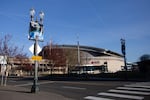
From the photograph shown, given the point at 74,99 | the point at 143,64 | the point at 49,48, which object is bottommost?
the point at 74,99

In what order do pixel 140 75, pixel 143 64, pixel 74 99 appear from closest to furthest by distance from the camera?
pixel 74 99 < pixel 140 75 < pixel 143 64

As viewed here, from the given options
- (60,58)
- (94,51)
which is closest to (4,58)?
(60,58)

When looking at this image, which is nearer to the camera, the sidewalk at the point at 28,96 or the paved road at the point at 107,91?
the sidewalk at the point at 28,96

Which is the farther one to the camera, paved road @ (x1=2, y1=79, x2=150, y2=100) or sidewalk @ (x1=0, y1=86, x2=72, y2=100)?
paved road @ (x1=2, y1=79, x2=150, y2=100)

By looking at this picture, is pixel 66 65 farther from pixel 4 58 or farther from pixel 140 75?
pixel 4 58

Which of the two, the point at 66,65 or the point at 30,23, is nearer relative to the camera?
the point at 30,23

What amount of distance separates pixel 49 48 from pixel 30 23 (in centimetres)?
5034

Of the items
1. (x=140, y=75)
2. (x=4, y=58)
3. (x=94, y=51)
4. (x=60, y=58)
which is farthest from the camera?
(x=94, y=51)

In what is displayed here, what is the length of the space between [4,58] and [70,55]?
50.3 metres

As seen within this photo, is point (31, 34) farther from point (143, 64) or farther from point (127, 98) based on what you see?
point (143, 64)

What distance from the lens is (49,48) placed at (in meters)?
68.2

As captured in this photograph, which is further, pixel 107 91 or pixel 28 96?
pixel 107 91

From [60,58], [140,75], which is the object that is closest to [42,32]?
[140,75]

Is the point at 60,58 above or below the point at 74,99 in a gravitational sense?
above
